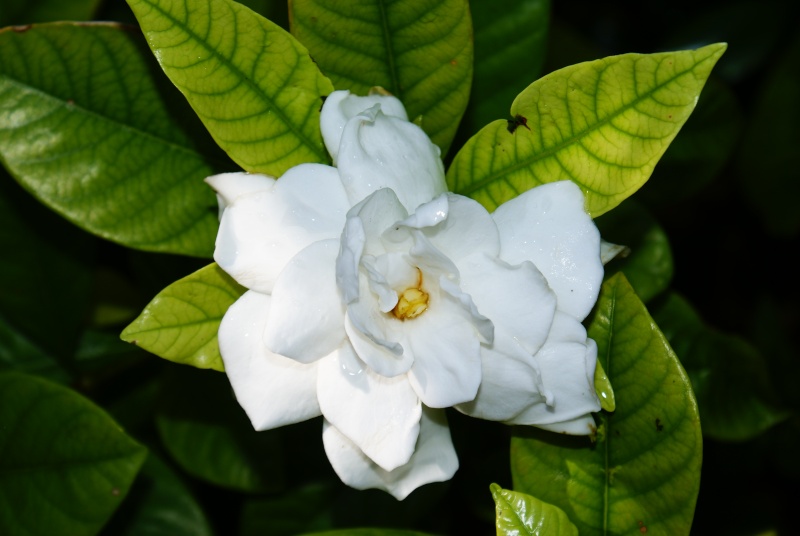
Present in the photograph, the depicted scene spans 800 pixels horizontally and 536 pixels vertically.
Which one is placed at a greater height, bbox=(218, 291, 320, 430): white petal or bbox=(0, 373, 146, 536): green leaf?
bbox=(218, 291, 320, 430): white petal

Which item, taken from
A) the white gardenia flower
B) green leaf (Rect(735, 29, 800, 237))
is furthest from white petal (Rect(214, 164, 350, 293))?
green leaf (Rect(735, 29, 800, 237))

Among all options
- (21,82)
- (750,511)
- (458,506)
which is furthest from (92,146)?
(750,511)

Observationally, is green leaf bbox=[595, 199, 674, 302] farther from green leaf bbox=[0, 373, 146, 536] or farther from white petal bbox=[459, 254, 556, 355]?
green leaf bbox=[0, 373, 146, 536]

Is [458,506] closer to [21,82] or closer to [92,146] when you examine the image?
[92,146]

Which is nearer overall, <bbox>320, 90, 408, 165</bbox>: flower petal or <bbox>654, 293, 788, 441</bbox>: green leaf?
<bbox>320, 90, 408, 165</bbox>: flower petal

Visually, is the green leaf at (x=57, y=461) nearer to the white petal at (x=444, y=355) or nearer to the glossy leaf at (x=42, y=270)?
the glossy leaf at (x=42, y=270)

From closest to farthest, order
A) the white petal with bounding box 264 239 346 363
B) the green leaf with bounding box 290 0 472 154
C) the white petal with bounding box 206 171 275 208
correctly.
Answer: the white petal with bounding box 264 239 346 363
the white petal with bounding box 206 171 275 208
the green leaf with bounding box 290 0 472 154

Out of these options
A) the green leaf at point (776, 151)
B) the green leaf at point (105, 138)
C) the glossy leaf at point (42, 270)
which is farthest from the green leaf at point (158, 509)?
the green leaf at point (776, 151)
